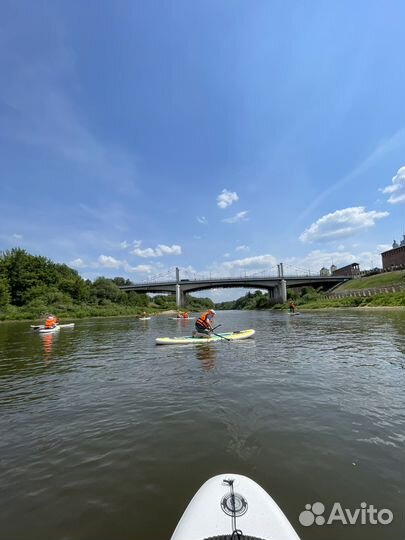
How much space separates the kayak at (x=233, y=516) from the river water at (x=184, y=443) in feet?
1.34

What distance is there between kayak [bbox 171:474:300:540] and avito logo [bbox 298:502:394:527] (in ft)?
2.06

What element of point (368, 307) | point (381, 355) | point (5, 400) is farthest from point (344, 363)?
point (368, 307)

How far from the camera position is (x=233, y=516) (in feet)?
10.9

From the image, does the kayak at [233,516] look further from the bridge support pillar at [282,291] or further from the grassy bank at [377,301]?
the bridge support pillar at [282,291]

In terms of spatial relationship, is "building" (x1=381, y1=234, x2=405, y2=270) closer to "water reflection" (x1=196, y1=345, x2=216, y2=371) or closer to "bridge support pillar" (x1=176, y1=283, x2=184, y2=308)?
"bridge support pillar" (x1=176, y1=283, x2=184, y2=308)

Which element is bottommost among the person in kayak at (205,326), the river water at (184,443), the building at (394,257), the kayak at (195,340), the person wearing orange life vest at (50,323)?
the river water at (184,443)

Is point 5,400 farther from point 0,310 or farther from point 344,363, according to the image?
point 0,310

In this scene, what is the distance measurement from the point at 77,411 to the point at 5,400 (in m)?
2.77

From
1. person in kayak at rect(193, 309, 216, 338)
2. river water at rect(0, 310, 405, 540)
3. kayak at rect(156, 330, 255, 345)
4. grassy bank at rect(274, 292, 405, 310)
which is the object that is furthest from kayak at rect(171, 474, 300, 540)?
grassy bank at rect(274, 292, 405, 310)

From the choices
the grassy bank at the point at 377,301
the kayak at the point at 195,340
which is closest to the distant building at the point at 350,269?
the grassy bank at the point at 377,301

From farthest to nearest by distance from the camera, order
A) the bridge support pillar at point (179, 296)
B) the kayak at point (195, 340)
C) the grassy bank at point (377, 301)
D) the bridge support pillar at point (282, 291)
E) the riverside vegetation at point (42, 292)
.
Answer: the bridge support pillar at point (179, 296) < the bridge support pillar at point (282, 291) < the riverside vegetation at point (42, 292) < the grassy bank at point (377, 301) < the kayak at point (195, 340)

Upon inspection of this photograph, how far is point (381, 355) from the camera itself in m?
12.6

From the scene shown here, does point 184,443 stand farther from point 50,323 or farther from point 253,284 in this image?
point 253,284

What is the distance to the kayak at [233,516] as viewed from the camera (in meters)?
3.09
